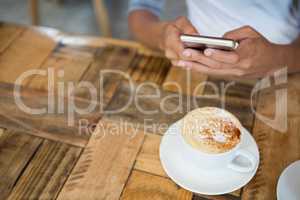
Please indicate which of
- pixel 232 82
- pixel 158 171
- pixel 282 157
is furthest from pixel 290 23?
pixel 158 171

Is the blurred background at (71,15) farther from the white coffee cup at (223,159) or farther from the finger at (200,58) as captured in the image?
the white coffee cup at (223,159)

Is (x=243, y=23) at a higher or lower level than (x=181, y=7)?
higher

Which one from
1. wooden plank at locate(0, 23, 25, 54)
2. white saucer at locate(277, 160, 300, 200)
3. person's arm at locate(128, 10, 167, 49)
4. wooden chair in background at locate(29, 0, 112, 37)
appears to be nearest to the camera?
white saucer at locate(277, 160, 300, 200)

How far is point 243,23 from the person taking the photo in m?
0.76

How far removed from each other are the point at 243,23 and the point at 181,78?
208mm

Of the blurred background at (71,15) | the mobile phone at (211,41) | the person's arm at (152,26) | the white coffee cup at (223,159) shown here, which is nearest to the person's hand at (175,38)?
the person's arm at (152,26)

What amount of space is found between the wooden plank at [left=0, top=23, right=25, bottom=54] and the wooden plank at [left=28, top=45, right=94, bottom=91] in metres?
0.10

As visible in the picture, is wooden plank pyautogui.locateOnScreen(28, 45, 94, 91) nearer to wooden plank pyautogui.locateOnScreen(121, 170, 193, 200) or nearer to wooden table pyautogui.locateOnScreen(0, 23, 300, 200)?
wooden table pyautogui.locateOnScreen(0, 23, 300, 200)

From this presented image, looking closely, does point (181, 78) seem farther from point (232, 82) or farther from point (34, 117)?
point (34, 117)

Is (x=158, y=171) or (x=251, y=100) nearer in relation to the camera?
(x=158, y=171)

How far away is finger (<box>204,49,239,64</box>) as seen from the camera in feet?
1.89

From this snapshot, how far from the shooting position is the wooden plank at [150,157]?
1.72 feet

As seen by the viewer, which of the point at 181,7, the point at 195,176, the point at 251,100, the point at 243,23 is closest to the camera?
the point at 195,176

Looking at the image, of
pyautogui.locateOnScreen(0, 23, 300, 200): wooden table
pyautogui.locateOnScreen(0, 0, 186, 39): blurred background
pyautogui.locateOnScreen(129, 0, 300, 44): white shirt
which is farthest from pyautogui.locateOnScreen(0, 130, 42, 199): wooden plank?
pyautogui.locateOnScreen(0, 0, 186, 39): blurred background
